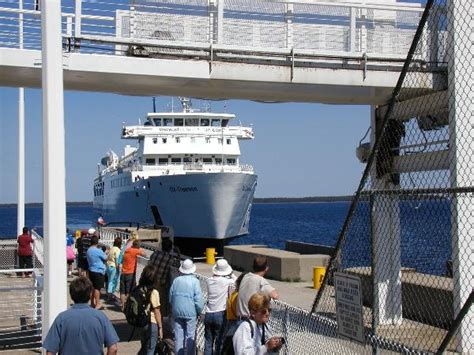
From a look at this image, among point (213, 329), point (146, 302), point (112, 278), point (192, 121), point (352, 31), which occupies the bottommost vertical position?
point (112, 278)

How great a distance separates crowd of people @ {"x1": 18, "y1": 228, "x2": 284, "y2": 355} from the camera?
5176mm

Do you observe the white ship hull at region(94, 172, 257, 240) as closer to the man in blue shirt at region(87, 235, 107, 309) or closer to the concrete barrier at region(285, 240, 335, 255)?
the concrete barrier at region(285, 240, 335, 255)

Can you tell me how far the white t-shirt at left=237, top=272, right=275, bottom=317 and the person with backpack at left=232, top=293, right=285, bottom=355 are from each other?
1227 mm

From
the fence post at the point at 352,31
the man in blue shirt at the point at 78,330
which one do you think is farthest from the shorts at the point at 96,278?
the man in blue shirt at the point at 78,330

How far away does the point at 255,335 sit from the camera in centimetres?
514

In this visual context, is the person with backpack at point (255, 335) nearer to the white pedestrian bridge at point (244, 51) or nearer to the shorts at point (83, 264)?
the white pedestrian bridge at point (244, 51)

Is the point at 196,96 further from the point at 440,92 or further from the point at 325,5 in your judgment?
the point at 440,92

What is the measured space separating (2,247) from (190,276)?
644 inches

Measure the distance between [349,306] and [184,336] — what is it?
2625 mm

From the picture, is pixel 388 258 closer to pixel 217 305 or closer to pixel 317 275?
pixel 217 305

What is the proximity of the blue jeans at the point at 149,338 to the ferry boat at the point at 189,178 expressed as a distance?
34257 millimetres

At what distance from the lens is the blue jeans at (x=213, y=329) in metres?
7.96

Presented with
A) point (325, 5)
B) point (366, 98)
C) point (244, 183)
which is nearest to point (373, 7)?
point (325, 5)

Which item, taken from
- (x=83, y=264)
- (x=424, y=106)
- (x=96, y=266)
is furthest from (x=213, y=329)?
(x=83, y=264)
